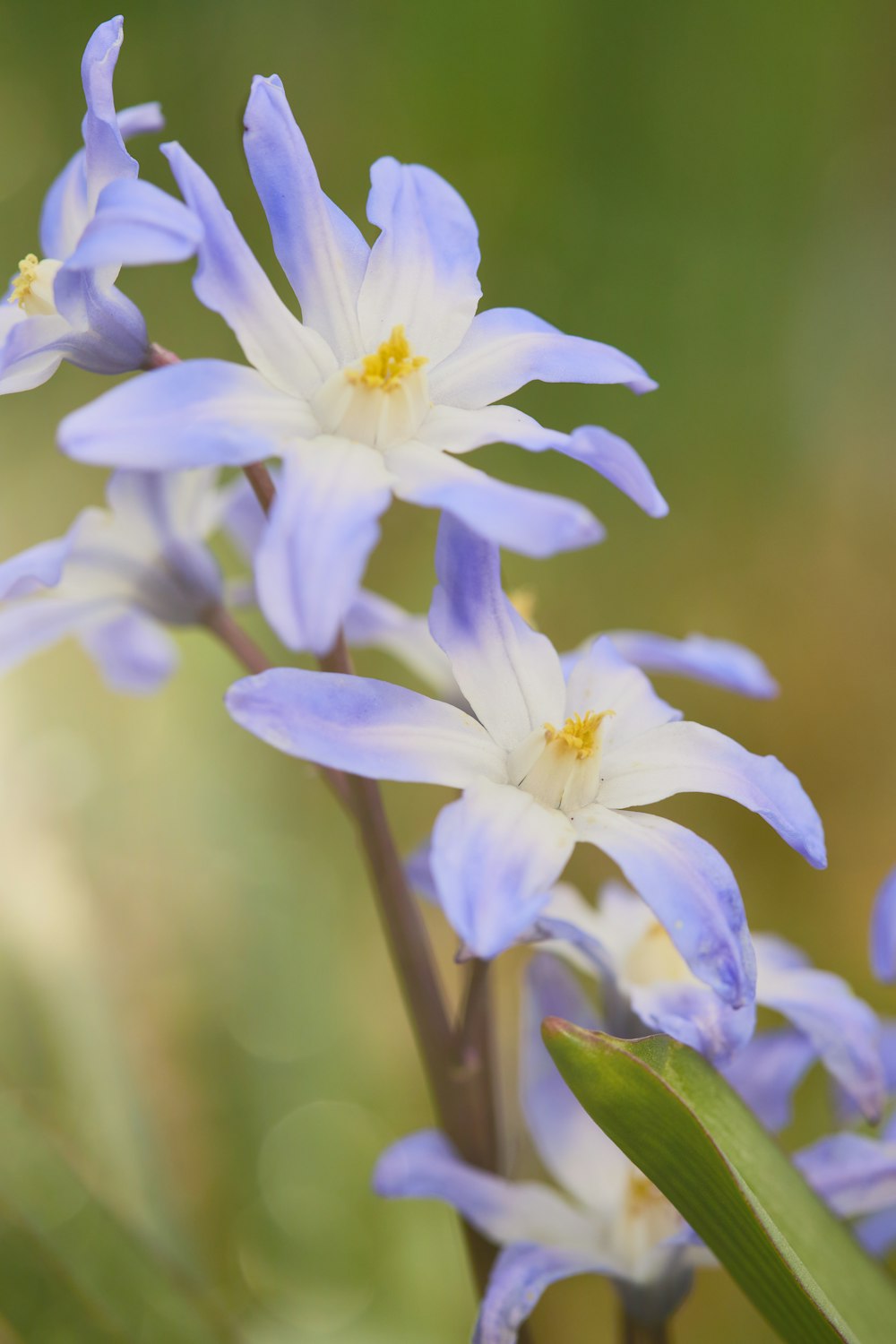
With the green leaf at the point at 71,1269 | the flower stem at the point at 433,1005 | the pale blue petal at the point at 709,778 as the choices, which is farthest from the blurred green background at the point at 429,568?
the pale blue petal at the point at 709,778

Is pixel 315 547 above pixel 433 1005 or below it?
above

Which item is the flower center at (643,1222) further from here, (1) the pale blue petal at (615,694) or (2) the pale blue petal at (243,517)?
(2) the pale blue petal at (243,517)

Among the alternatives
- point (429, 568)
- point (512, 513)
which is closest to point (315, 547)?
point (512, 513)

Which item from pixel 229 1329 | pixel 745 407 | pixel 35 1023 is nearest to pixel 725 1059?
pixel 229 1329

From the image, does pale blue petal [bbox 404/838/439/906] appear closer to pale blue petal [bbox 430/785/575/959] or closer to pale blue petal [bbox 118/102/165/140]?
pale blue petal [bbox 430/785/575/959]

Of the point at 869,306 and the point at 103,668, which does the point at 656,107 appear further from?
the point at 103,668

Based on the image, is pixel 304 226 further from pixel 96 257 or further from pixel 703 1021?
pixel 703 1021

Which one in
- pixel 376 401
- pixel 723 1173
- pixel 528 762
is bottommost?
pixel 723 1173
